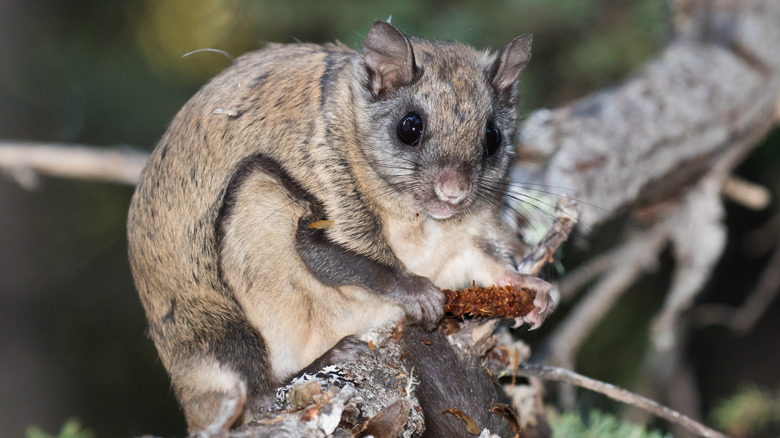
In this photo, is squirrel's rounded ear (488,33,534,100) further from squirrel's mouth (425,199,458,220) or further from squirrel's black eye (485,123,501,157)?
squirrel's mouth (425,199,458,220)

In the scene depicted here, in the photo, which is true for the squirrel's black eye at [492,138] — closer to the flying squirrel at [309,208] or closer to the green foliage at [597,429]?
the flying squirrel at [309,208]

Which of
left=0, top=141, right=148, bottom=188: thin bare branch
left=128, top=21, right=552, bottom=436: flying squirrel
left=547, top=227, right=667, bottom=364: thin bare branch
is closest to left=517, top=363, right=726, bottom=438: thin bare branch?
left=128, top=21, right=552, bottom=436: flying squirrel

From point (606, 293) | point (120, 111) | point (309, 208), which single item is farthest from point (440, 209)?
point (120, 111)

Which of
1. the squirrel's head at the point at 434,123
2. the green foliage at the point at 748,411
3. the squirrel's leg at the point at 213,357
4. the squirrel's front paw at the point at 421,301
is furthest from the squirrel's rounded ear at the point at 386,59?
the green foliage at the point at 748,411

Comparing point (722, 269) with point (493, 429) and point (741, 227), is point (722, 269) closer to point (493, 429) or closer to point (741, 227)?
point (741, 227)

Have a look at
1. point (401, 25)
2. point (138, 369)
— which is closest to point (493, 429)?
point (401, 25)
